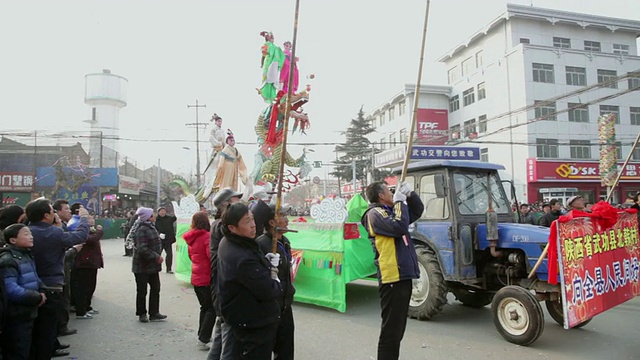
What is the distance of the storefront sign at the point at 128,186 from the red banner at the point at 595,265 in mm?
30804

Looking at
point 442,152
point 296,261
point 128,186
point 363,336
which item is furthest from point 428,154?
Answer: point 128,186

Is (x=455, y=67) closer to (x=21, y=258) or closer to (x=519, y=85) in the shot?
(x=519, y=85)

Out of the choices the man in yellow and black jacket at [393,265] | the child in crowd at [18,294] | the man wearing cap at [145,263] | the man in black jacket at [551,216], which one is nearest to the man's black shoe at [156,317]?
the man wearing cap at [145,263]

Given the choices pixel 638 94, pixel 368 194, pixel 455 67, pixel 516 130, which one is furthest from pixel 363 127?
pixel 368 194

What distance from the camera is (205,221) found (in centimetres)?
531

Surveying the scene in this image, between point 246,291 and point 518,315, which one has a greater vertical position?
point 246,291

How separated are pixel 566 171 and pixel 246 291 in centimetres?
2876

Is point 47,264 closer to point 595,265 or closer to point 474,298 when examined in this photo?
point 595,265

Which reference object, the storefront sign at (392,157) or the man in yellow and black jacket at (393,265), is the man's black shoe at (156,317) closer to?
the man in yellow and black jacket at (393,265)

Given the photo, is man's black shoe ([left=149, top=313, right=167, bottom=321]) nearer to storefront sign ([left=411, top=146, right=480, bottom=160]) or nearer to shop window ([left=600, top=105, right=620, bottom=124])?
storefront sign ([left=411, top=146, right=480, bottom=160])

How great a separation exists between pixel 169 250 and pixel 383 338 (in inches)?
337

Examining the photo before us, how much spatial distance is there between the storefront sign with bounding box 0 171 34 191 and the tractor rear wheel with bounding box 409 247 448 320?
2883 cm

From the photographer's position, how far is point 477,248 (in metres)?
5.74

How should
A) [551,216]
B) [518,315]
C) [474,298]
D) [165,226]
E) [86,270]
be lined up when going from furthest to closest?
1. [165,226]
2. [551,216]
3. [474,298]
4. [86,270]
5. [518,315]
